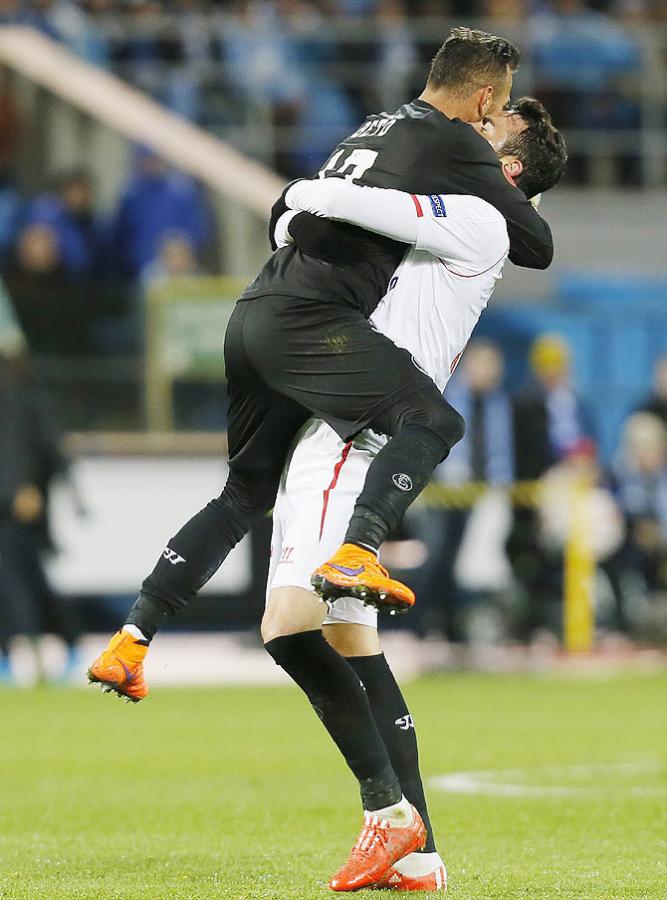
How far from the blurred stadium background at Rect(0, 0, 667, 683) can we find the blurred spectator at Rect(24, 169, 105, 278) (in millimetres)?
29

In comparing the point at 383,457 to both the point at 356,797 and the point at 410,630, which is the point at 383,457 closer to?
the point at 356,797

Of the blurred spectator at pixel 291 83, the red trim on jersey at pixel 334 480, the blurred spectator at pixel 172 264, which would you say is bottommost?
the red trim on jersey at pixel 334 480

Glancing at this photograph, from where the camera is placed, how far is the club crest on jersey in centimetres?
515

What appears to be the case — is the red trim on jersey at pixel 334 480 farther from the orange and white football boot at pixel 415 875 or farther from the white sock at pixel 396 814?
the orange and white football boot at pixel 415 875

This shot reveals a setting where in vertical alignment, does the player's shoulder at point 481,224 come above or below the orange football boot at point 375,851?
above

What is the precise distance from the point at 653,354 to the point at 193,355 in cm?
471

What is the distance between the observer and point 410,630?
16.2 m

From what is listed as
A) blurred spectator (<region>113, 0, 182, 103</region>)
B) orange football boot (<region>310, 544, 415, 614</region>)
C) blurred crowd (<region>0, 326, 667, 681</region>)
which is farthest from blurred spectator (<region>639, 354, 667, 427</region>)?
orange football boot (<region>310, 544, 415, 614</region>)

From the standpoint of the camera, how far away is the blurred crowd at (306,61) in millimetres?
19641

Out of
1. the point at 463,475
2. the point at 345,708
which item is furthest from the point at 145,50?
the point at 345,708

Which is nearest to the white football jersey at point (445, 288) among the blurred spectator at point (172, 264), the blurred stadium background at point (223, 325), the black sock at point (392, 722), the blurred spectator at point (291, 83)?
the black sock at point (392, 722)

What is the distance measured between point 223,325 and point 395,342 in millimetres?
10771

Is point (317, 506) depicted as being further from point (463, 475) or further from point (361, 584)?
point (463, 475)

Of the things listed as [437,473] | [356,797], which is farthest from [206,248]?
[356,797]
